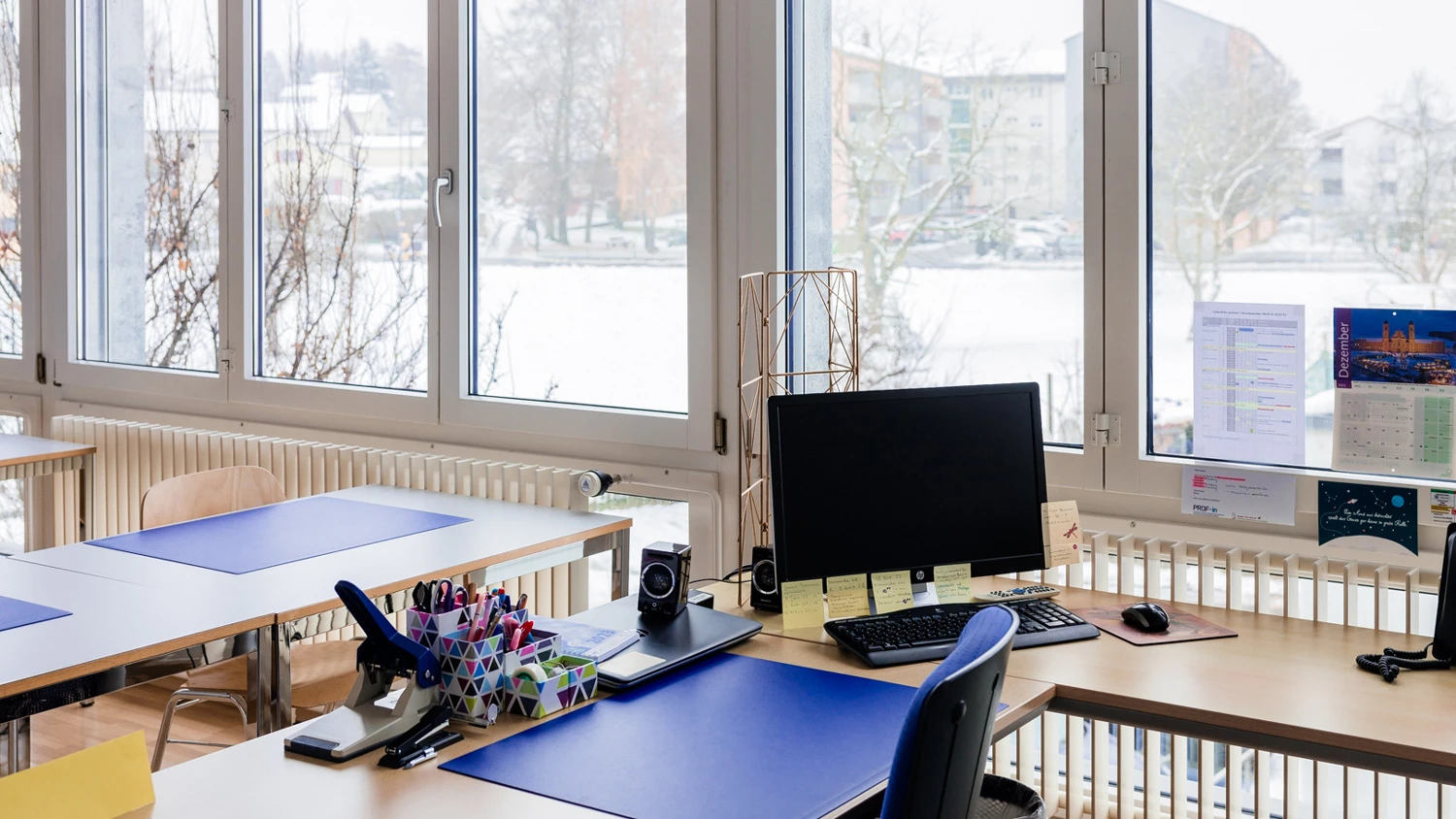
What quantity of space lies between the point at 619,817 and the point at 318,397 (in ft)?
9.33

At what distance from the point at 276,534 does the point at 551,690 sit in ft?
4.65

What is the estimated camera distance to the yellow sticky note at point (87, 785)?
4.51ft

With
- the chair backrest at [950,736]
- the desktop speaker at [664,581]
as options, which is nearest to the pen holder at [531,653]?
the desktop speaker at [664,581]

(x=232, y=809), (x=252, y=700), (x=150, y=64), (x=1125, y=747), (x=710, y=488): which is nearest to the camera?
(x=232, y=809)

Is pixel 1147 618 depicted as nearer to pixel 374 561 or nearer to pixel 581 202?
pixel 374 561

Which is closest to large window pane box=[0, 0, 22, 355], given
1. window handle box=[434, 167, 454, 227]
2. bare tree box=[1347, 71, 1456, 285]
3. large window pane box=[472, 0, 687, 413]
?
window handle box=[434, 167, 454, 227]

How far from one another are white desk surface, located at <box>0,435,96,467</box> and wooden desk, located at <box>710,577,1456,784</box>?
2.67m

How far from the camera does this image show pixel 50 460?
402cm

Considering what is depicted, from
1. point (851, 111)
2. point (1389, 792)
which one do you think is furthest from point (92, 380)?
point (1389, 792)

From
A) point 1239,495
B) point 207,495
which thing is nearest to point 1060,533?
point 1239,495

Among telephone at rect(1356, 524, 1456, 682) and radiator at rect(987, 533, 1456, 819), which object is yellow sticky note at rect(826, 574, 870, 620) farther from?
telephone at rect(1356, 524, 1456, 682)

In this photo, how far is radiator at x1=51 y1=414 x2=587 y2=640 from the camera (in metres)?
3.51

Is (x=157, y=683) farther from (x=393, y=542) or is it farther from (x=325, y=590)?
(x=325, y=590)

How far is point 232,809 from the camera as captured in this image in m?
1.49
